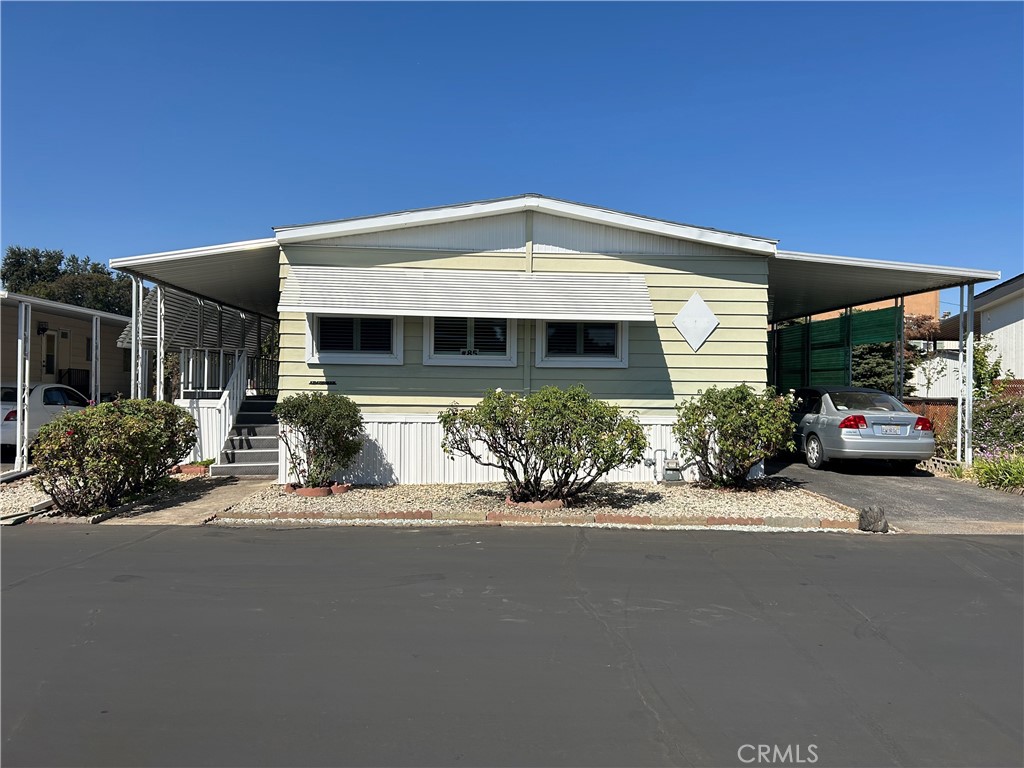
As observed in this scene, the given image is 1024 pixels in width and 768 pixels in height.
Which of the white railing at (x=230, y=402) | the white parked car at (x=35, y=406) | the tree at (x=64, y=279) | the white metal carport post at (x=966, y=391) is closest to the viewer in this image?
the white metal carport post at (x=966, y=391)

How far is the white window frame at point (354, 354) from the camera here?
10.6 m

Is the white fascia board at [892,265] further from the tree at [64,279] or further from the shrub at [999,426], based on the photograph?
the tree at [64,279]

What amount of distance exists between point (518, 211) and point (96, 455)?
21.6 ft

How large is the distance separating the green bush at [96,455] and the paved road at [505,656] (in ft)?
5.89

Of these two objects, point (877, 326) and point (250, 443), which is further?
point (877, 326)

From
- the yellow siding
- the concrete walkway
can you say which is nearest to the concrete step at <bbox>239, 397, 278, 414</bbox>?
the concrete walkway

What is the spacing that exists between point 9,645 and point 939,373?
90.2 feet

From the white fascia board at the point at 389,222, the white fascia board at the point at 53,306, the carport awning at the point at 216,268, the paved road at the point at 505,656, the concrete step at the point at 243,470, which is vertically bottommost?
the paved road at the point at 505,656

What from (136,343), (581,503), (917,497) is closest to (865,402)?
(917,497)

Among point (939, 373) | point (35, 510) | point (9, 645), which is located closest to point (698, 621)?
point (9, 645)

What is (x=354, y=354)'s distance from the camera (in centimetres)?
1066

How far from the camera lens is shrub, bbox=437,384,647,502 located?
28.0ft

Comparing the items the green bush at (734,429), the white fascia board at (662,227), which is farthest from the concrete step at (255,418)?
the green bush at (734,429)

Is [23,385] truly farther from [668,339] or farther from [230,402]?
[668,339]
